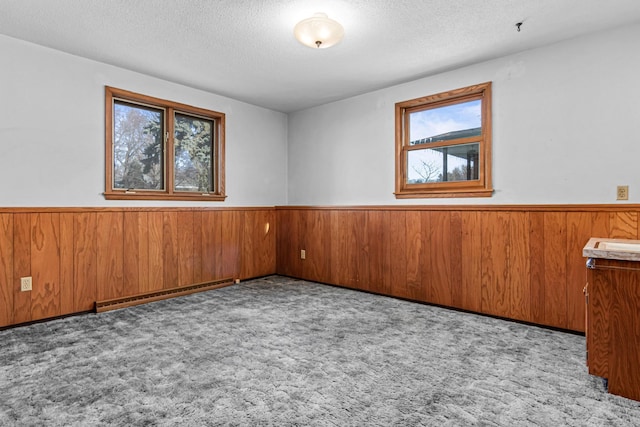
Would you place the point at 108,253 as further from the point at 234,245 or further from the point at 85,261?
the point at 234,245

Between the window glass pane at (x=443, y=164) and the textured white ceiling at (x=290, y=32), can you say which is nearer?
the textured white ceiling at (x=290, y=32)

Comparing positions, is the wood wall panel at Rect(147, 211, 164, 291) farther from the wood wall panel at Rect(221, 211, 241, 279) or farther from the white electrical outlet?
the white electrical outlet

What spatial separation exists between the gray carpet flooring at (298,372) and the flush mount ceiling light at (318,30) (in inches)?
87.6

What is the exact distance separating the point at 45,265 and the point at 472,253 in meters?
3.87

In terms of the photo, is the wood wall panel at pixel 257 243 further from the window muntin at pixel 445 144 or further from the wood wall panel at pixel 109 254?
the window muntin at pixel 445 144

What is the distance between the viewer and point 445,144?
3646 mm

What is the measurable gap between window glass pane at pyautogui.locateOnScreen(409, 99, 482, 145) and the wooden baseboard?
2.89 m

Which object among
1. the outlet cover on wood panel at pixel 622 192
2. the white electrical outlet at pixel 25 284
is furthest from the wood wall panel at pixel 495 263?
the white electrical outlet at pixel 25 284

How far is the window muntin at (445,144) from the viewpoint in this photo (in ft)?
11.1

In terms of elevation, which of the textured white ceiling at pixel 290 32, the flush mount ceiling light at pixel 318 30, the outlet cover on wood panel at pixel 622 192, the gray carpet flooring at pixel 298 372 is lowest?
the gray carpet flooring at pixel 298 372

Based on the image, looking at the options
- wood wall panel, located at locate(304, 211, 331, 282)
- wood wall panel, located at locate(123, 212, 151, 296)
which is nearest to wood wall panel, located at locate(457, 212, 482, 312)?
wood wall panel, located at locate(304, 211, 331, 282)

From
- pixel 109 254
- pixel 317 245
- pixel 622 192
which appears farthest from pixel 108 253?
pixel 622 192

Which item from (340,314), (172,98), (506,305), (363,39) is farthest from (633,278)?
(172,98)

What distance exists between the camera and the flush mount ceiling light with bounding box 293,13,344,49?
2.47m
